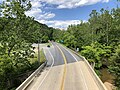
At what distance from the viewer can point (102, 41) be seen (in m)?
78.8

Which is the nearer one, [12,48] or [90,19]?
[12,48]

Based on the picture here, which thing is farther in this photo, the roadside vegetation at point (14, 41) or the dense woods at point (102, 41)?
the dense woods at point (102, 41)

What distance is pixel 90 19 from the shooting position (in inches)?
3784

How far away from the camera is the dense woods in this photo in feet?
132

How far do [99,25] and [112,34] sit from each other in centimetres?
1402

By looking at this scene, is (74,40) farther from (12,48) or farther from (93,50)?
(12,48)

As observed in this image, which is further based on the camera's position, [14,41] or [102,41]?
[102,41]

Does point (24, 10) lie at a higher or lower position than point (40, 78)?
higher

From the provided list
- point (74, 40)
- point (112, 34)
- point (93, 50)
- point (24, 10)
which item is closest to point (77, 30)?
point (74, 40)

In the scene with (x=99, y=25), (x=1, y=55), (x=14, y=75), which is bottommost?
(x=14, y=75)

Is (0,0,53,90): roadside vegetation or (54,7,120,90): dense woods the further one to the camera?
(54,7,120,90): dense woods

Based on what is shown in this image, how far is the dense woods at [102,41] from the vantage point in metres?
40.4

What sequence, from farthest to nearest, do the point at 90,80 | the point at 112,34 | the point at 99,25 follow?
the point at 99,25
the point at 112,34
the point at 90,80

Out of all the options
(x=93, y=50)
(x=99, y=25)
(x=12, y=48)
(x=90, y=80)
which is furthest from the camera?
(x=99, y=25)
